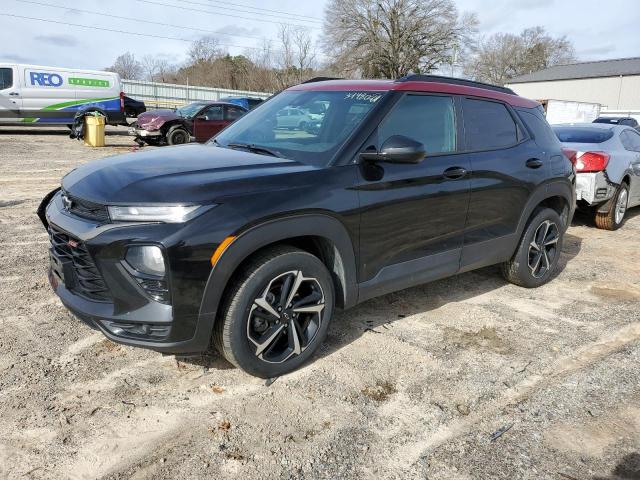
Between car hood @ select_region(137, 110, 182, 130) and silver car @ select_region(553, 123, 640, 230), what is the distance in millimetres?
11270

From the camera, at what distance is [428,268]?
12.1 feet

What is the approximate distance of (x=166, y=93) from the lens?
36.8 meters

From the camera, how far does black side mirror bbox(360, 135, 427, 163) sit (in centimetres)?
310

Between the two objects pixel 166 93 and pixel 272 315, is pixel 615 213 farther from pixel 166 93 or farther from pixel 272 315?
pixel 166 93

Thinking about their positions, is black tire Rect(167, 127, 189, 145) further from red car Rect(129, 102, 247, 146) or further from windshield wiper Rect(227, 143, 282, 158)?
windshield wiper Rect(227, 143, 282, 158)

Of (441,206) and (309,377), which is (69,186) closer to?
(309,377)

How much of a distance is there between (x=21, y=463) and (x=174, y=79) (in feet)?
207

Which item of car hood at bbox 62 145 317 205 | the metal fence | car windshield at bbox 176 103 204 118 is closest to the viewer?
car hood at bbox 62 145 317 205

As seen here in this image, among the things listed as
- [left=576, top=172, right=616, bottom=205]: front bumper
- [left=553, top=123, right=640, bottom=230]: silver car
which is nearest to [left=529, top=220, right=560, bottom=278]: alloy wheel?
[left=553, top=123, right=640, bottom=230]: silver car

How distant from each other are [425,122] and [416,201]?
64 centimetres

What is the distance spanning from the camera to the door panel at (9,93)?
55.2 feet

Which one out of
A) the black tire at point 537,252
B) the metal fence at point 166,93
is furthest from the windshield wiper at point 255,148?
the metal fence at point 166,93

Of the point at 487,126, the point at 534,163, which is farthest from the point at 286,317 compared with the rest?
the point at 534,163

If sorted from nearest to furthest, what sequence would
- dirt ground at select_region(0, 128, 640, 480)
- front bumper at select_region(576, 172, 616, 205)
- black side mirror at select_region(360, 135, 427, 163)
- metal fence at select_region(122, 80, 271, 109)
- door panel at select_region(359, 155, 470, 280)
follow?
dirt ground at select_region(0, 128, 640, 480)
black side mirror at select_region(360, 135, 427, 163)
door panel at select_region(359, 155, 470, 280)
front bumper at select_region(576, 172, 616, 205)
metal fence at select_region(122, 80, 271, 109)
